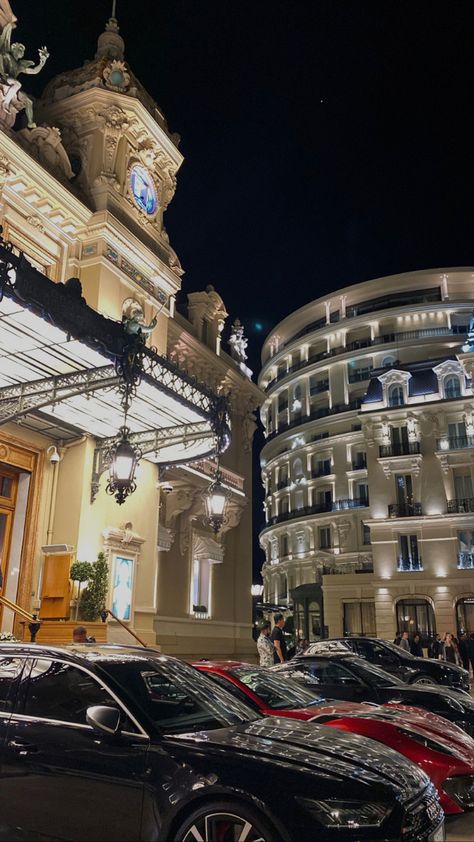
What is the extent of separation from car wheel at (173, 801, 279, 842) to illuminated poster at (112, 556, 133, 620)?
476 inches

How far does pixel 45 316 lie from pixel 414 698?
8.18 m

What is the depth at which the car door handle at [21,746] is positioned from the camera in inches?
178

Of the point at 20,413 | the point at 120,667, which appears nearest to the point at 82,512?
the point at 20,413

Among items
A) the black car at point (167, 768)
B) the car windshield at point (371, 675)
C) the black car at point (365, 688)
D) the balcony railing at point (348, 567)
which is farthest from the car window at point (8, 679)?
the balcony railing at point (348, 567)

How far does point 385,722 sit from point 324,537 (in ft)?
164

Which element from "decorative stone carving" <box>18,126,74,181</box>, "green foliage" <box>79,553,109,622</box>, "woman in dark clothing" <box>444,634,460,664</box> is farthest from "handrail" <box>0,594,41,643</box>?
"woman in dark clothing" <box>444,634,460,664</box>

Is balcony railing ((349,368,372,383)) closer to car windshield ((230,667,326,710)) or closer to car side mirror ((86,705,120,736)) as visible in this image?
car windshield ((230,667,326,710))

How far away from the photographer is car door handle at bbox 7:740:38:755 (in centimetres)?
453

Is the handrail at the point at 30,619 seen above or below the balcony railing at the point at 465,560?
below

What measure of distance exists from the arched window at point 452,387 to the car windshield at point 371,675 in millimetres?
34993

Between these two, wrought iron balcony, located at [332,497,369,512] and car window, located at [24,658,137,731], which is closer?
car window, located at [24,658,137,731]

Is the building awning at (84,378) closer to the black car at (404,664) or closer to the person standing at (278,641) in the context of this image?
the person standing at (278,641)

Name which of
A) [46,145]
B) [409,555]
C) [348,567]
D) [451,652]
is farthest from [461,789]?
[348,567]

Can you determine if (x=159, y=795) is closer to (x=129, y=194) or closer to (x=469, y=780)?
(x=469, y=780)
